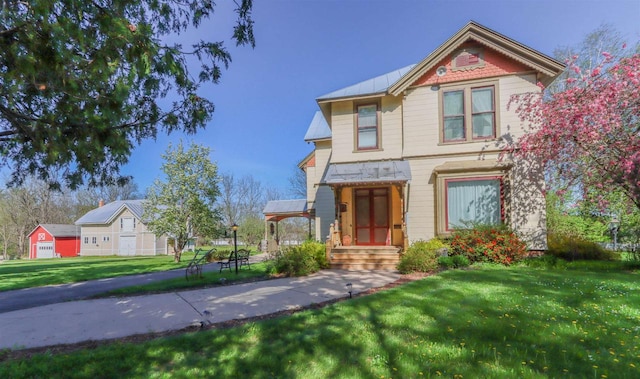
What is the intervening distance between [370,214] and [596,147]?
8.20 m

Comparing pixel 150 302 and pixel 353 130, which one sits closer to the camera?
pixel 150 302

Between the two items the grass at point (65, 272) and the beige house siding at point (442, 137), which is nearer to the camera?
the beige house siding at point (442, 137)

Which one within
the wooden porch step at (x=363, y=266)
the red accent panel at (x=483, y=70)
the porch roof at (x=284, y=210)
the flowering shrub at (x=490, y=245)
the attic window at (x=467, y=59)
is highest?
the attic window at (x=467, y=59)

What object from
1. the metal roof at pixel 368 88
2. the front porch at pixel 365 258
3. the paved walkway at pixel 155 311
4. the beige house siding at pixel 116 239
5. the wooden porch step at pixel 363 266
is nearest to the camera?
the paved walkway at pixel 155 311

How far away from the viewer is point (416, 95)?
502 inches

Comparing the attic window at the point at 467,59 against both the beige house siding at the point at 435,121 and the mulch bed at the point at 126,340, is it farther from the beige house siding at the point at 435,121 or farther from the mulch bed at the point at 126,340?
the mulch bed at the point at 126,340

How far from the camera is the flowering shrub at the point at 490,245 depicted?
10352mm

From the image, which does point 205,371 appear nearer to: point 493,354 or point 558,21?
point 493,354

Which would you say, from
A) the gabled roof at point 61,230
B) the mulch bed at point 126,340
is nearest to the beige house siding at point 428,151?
the mulch bed at point 126,340

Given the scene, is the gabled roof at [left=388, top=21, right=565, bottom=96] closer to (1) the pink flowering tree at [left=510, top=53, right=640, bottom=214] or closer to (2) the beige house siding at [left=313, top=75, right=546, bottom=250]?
(2) the beige house siding at [left=313, top=75, right=546, bottom=250]

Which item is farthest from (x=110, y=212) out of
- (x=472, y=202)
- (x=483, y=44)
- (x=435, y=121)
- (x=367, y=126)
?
(x=483, y=44)

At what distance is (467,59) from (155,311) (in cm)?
1305

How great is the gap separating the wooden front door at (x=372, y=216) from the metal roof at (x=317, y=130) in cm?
375

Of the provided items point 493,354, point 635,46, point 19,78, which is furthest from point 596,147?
point 19,78
